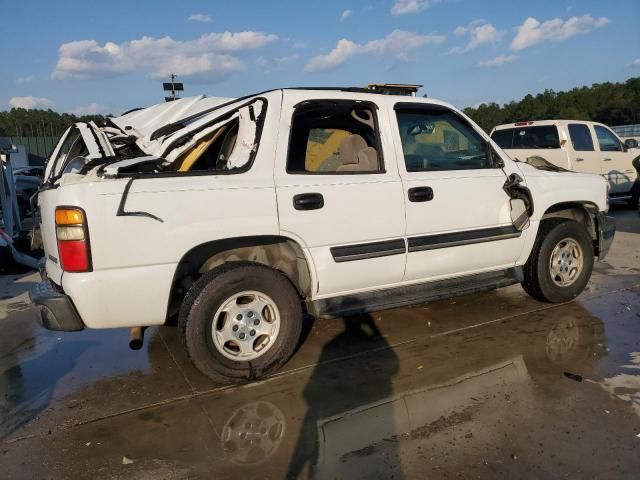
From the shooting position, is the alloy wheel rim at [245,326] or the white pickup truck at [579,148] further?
the white pickup truck at [579,148]

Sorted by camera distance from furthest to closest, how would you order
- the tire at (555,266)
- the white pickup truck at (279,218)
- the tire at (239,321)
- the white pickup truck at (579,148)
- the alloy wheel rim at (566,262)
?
1. the white pickup truck at (579,148)
2. the alloy wheel rim at (566,262)
3. the tire at (555,266)
4. the tire at (239,321)
5. the white pickup truck at (279,218)

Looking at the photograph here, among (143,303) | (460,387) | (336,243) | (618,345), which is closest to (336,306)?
(336,243)

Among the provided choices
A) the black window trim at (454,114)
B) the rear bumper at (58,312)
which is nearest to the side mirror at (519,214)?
the black window trim at (454,114)

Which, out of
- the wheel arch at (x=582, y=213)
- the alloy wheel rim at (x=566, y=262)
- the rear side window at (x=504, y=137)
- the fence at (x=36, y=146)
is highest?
the fence at (x=36, y=146)

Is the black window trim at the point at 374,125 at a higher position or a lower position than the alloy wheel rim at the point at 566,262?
higher

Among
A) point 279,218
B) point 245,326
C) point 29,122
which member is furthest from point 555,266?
point 29,122

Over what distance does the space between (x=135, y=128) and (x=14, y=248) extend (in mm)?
4051

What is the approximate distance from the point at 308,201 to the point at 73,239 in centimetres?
148

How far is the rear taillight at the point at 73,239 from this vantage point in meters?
2.98

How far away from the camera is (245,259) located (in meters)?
3.79

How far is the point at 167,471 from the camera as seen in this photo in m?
2.66

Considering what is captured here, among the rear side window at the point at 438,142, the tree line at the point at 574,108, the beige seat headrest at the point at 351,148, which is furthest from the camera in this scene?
the tree line at the point at 574,108

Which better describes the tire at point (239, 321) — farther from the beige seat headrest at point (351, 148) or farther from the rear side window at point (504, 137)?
the rear side window at point (504, 137)

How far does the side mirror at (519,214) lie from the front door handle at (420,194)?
93cm
